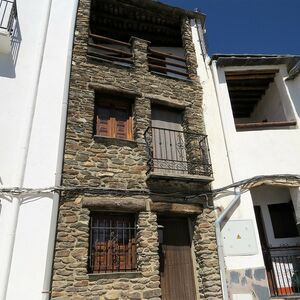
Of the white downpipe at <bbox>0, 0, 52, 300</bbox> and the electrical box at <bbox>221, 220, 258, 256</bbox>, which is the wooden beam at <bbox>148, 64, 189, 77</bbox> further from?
the electrical box at <bbox>221, 220, 258, 256</bbox>

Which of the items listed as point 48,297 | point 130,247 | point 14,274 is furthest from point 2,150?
point 130,247

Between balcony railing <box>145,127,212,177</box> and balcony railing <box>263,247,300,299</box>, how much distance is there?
9.05 ft

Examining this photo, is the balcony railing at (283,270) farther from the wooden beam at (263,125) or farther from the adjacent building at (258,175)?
the wooden beam at (263,125)

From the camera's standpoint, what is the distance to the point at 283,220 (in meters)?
7.80

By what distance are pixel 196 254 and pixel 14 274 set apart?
3914 millimetres

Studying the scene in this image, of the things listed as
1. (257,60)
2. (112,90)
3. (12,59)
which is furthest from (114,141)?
(257,60)

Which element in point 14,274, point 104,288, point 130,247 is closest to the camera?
point 14,274

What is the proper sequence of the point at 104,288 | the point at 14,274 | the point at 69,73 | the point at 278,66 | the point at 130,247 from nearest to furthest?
the point at 14,274 → the point at 104,288 → the point at 130,247 → the point at 69,73 → the point at 278,66

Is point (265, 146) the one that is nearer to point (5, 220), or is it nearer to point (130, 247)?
point (130, 247)

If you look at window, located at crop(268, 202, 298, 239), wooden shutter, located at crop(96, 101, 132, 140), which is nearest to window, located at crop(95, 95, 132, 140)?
wooden shutter, located at crop(96, 101, 132, 140)

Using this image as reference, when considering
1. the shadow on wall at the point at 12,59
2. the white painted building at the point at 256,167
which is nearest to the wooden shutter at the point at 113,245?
the white painted building at the point at 256,167

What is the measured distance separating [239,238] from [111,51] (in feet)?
21.3

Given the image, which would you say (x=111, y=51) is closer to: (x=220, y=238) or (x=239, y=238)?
(x=220, y=238)

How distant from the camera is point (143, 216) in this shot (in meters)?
6.23
